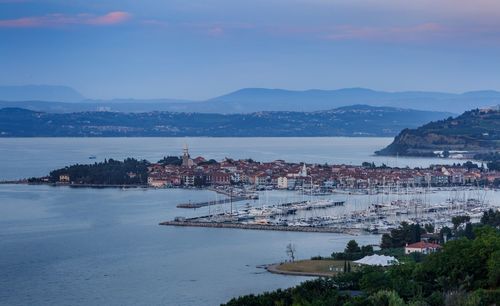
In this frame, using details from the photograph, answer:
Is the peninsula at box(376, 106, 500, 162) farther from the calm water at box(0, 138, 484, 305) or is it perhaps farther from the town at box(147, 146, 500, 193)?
the calm water at box(0, 138, 484, 305)

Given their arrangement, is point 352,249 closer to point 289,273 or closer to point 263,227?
point 289,273

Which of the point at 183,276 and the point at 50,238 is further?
the point at 50,238

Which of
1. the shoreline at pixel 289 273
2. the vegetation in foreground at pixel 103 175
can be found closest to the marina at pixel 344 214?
the shoreline at pixel 289 273

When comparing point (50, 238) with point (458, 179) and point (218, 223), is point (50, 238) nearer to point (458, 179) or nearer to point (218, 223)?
point (218, 223)

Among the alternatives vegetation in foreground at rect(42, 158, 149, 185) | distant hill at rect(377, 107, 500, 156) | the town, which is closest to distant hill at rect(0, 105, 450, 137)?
distant hill at rect(377, 107, 500, 156)

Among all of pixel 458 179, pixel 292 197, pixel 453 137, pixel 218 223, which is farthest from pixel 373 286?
pixel 453 137

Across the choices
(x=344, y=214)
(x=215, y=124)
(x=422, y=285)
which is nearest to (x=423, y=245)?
(x=422, y=285)
